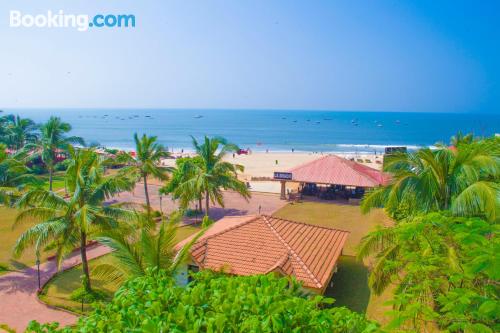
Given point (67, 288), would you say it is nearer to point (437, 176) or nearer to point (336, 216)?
point (437, 176)

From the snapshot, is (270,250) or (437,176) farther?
(270,250)

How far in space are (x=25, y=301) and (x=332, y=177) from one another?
839 inches

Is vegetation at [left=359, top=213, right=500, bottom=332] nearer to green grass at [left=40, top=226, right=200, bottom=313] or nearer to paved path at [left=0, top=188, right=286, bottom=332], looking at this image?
green grass at [left=40, top=226, right=200, bottom=313]

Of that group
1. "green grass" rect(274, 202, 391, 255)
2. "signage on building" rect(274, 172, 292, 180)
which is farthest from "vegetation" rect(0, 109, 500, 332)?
"signage on building" rect(274, 172, 292, 180)

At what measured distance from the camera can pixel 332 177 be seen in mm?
29453

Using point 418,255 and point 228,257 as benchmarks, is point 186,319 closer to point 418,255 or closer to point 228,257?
point 418,255

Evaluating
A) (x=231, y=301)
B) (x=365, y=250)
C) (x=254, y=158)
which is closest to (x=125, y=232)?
(x=365, y=250)

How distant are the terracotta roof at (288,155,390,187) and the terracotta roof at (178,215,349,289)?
42.1 ft

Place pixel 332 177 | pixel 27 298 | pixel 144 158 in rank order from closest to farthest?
pixel 27 298, pixel 144 158, pixel 332 177

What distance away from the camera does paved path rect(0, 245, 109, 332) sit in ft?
41.9

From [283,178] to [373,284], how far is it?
20481 mm

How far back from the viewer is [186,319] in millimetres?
4711

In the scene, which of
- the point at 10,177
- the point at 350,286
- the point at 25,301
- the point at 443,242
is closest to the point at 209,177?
the point at 10,177

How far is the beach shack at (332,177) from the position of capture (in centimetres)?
2895
